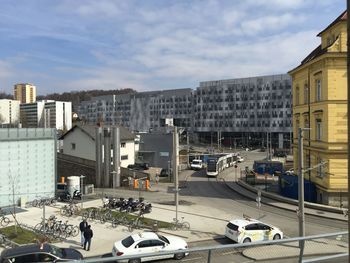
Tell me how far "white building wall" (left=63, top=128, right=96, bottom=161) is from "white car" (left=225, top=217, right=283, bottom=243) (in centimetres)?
3702


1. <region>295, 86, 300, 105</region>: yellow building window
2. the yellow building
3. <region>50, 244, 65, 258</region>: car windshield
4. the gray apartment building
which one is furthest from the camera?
the gray apartment building

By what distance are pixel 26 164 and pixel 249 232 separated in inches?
899

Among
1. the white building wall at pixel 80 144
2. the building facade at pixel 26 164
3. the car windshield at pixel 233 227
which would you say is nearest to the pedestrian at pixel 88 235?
the car windshield at pixel 233 227

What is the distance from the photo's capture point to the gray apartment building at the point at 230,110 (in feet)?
411

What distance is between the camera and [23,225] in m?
28.3

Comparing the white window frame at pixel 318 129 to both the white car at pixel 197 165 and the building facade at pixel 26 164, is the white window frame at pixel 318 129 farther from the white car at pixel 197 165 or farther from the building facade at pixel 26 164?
the white car at pixel 197 165

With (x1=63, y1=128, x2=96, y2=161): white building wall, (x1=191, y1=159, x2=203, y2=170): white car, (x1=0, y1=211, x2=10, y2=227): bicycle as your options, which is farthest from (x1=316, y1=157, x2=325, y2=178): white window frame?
(x1=191, y1=159, x2=203, y2=170): white car

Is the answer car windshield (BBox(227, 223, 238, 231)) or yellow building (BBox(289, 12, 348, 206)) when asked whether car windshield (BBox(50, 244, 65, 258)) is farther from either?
yellow building (BBox(289, 12, 348, 206))

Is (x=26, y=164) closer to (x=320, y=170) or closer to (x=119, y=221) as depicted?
(x=119, y=221)

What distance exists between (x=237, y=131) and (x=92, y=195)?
100.0 m

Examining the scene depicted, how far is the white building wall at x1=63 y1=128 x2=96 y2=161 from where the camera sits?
57.8 m

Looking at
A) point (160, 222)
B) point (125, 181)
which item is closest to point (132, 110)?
point (125, 181)

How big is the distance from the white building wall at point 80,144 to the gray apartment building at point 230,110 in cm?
7462

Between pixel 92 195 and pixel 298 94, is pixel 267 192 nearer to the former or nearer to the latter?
pixel 298 94
